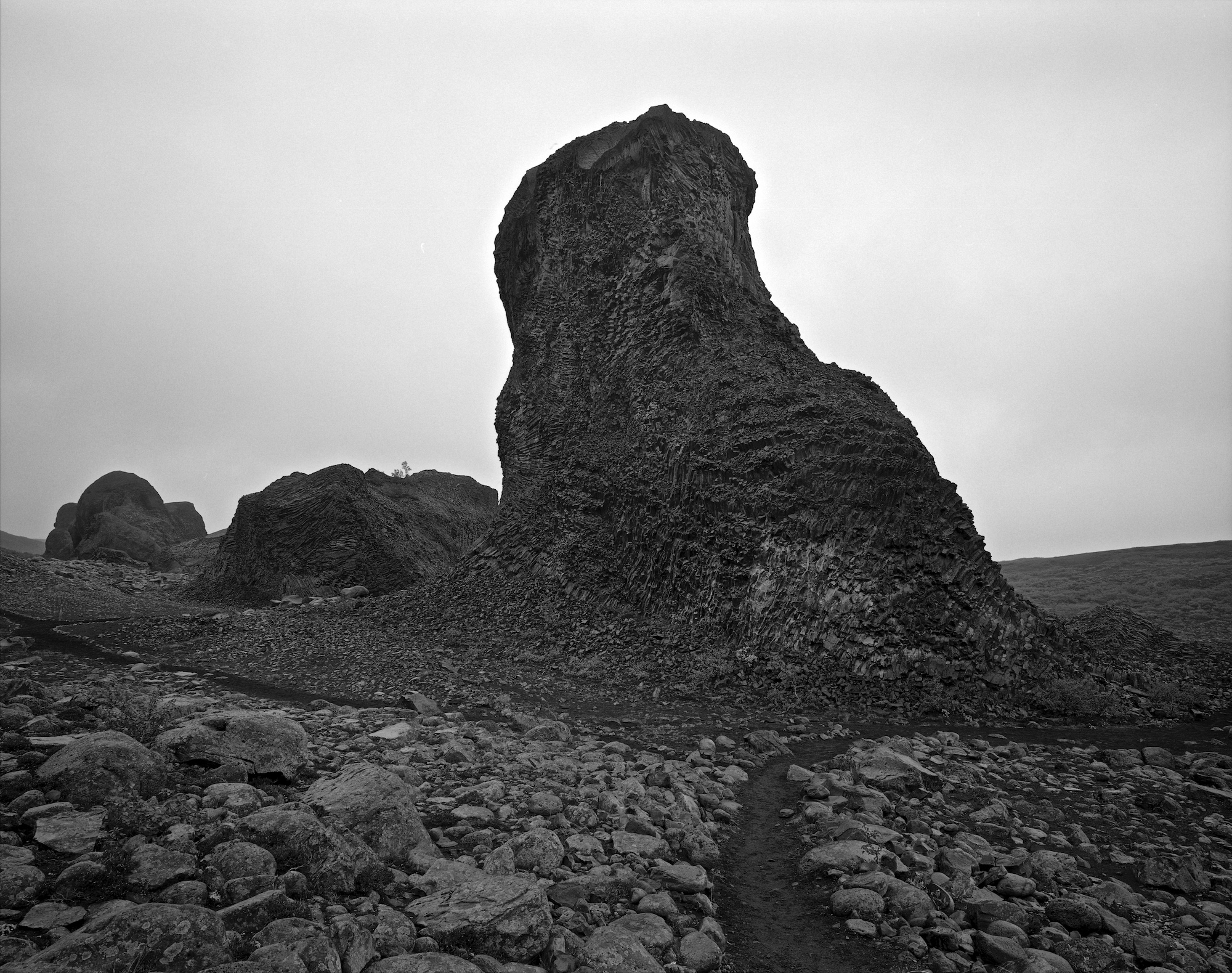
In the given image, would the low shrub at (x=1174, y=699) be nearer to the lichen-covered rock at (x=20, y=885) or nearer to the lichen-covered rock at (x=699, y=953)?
the lichen-covered rock at (x=699, y=953)

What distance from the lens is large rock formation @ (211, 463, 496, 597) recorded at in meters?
31.8

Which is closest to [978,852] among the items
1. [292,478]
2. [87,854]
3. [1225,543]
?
[87,854]

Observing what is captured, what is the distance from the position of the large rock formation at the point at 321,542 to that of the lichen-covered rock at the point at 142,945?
29.6 meters

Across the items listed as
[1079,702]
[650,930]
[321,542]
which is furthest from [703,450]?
[321,542]

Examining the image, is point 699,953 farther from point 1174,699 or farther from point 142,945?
point 1174,699

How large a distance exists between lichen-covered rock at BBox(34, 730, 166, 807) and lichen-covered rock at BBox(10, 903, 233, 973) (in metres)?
2.04

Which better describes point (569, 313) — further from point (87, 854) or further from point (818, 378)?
point (87, 854)

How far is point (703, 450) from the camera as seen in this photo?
19656mm

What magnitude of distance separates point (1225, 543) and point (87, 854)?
287 ft

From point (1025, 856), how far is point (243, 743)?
8521 millimetres

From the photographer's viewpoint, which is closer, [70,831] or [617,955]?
[617,955]

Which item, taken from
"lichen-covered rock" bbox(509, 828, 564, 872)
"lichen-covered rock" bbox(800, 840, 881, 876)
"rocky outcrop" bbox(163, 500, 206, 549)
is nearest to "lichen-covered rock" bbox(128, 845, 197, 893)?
"lichen-covered rock" bbox(509, 828, 564, 872)

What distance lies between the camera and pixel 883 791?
879 cm

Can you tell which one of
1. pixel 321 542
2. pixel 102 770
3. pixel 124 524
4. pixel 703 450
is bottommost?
pixel 102 770
